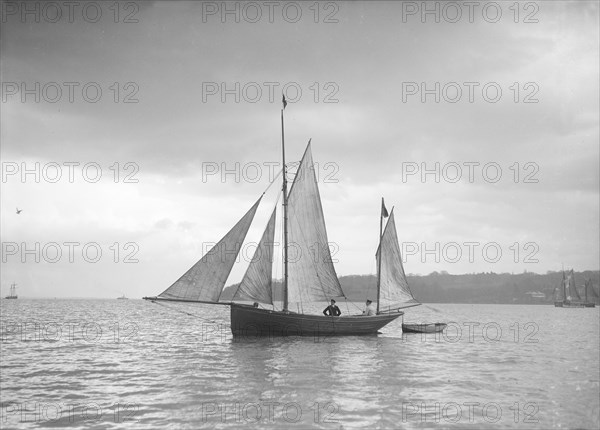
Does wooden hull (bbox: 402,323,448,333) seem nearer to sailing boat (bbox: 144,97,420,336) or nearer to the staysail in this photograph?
sailing boat (bbox: 144,97,420,336)

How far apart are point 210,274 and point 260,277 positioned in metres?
4.01

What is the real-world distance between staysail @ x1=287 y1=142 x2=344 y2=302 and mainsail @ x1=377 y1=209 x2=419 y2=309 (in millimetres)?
4992

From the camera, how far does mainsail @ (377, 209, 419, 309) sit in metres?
41.3

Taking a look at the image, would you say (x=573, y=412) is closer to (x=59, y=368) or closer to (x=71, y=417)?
(x=71, y=417)

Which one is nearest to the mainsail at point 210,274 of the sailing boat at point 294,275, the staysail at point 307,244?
the sailing boat at point 294,275

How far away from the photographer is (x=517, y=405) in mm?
16469

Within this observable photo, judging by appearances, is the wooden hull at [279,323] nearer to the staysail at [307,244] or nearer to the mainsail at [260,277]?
the mainsail at [260,277]

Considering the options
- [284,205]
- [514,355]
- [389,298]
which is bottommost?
[514,355]

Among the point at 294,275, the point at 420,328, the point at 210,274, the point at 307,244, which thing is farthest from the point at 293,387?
the point at 420,328

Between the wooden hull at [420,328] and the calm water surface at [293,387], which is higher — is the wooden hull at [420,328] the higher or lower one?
the lower one

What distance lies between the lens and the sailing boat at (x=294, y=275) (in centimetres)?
3141

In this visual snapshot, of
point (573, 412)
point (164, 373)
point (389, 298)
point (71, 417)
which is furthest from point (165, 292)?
point (573, 412)

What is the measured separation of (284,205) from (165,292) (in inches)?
434

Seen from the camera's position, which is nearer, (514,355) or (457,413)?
(457,413)
